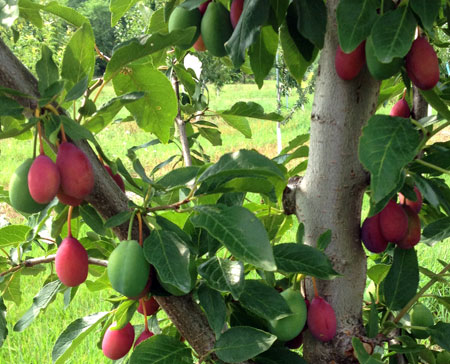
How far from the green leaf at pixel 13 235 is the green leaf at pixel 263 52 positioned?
40 cm

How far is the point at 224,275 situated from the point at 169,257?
0.23ft

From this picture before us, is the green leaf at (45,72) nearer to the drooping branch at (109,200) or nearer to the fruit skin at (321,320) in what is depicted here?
the drooping branch at (109,200)

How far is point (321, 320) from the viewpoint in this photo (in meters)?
0.66

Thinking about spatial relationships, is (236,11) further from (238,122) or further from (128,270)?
→ (238,122)

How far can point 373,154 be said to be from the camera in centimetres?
53

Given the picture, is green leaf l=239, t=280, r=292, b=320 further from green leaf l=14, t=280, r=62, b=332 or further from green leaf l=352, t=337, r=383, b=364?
green leaf l=14, t=280, r=62, b=332

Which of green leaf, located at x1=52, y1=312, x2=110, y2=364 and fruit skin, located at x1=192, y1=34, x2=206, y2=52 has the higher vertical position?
fruit skin, located at x1=192, y1=34, x2=206, y2=52

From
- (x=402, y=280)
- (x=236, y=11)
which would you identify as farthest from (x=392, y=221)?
(x=236, y=11)

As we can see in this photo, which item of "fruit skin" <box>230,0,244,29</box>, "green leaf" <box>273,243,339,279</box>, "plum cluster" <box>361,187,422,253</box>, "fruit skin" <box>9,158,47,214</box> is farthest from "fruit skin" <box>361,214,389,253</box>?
"fruit skin" <box>9,158,47,214</box>

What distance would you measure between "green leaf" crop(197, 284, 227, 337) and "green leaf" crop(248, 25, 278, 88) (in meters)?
0.29

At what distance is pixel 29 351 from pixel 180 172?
5.04 ft

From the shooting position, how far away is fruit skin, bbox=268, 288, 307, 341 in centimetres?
64

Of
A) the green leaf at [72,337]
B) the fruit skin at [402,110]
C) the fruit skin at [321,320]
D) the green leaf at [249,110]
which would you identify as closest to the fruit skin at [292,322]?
the fruit skin at [321,320]

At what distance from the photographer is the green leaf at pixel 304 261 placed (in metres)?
0.60
